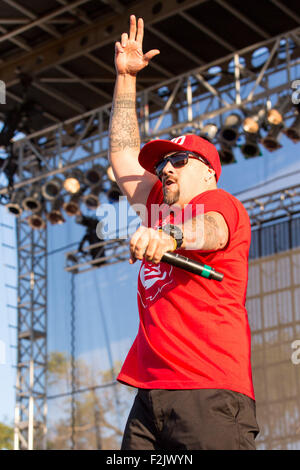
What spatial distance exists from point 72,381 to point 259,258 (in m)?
2.89

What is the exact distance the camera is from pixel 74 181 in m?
9.42

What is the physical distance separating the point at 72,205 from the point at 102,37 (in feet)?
6.62

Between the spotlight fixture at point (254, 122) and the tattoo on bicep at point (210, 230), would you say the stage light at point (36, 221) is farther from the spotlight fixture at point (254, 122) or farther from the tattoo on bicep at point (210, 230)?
the tattoo on bicep at point (210, 230)

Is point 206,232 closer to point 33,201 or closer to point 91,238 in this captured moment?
point 33,201

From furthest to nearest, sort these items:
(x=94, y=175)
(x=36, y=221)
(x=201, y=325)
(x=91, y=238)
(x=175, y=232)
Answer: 1. (x=91, y=238)
2. (x=36, y=221)
3. (x=94, y=175)
4. (x=201, y=325)
5. (x=175, y=232)

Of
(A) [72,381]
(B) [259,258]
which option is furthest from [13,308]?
(B) [259,258]

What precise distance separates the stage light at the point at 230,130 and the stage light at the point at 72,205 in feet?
6.93

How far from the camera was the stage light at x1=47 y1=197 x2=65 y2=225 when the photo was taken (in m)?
9.84

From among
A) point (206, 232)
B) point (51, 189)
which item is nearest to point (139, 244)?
point (206, 232)

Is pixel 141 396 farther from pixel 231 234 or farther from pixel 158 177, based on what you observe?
pixel 158 177

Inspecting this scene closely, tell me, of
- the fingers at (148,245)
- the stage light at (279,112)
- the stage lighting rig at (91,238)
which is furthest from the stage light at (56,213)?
the fingers at (148,245)

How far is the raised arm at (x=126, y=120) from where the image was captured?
275 centimetres

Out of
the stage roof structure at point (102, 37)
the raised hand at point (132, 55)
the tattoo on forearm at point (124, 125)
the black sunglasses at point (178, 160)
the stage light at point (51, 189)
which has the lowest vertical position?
A: the black sunglasses at point (178, 160)

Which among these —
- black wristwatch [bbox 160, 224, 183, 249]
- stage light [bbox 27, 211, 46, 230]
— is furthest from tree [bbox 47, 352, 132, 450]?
black wristwatch [bbox 160, 224, 183, 249]
